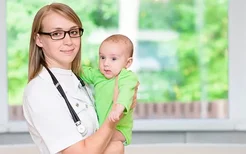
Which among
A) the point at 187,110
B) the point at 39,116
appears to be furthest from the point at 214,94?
the point at 39,116

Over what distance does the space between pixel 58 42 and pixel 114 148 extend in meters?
0.43

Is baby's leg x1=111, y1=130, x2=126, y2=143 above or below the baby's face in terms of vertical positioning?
below

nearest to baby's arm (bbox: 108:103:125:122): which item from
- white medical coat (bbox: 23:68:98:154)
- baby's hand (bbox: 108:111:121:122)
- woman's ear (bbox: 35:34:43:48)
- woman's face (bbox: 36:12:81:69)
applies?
Result: baby's hand (bbox: 108:111:121:122)

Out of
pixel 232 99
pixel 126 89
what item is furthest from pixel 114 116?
pixel 232 99

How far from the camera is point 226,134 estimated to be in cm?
348

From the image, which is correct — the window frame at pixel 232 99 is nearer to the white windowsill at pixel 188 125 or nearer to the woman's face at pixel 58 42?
the white windowsill at pixel 188 125

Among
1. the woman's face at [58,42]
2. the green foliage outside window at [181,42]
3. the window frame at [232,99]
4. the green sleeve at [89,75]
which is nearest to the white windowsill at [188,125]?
the window frame at [232,99]

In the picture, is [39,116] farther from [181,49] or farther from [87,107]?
[181,49]

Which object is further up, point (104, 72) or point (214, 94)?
point (104, 72)

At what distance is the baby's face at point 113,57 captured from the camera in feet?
6.77

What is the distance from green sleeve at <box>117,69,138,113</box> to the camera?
195 centimetres

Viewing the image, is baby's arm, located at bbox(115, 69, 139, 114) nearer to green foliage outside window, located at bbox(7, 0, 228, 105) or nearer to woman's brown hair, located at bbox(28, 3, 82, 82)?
woman's brown hair, located at bbox(28, 3, 82, 82)

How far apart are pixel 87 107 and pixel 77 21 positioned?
1.02 feet

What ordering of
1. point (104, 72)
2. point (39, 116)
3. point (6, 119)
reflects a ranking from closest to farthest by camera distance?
point (39, 116), point (104, 72), point (6, 119)
